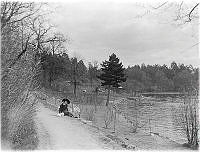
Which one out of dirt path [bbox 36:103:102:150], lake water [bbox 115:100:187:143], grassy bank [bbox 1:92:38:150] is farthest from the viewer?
lake water [bbox 115:100:187:143]

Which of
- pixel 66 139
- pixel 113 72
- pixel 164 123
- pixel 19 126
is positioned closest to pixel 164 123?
pixel 164 123

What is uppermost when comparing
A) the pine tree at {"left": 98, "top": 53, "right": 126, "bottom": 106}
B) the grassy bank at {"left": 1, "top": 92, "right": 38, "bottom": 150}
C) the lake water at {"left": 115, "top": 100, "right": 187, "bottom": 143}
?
the pine tree at {"left": 98, "top": 53, "right": 126, "bottom": 106}

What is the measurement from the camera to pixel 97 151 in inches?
488

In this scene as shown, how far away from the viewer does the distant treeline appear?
133 ft

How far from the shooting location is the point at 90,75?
70.3 meters

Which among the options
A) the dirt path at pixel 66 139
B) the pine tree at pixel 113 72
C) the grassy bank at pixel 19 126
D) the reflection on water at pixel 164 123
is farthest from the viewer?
the pine tree at pixel 113 72

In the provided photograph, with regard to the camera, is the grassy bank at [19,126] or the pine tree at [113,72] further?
the pine tree at [113,72]

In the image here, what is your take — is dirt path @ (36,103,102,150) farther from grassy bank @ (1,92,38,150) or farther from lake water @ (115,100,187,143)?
lake water @ (115,100,187,143)

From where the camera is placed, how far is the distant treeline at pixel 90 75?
40.5 m

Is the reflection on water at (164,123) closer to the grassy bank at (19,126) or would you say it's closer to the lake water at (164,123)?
the lake water at (164,123)

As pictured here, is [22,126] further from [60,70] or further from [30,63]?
[60,70]

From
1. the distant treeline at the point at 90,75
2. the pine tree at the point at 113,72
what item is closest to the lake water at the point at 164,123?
the distant treeline at the point at 90,75

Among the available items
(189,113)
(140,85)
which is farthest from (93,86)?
(189,113)

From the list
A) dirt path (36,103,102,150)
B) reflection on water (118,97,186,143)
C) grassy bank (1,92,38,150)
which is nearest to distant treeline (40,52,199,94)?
reflection on water (118,97,186,143)
